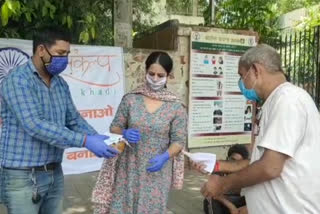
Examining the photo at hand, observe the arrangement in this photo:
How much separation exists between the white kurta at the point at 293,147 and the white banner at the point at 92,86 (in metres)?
→ 3.99

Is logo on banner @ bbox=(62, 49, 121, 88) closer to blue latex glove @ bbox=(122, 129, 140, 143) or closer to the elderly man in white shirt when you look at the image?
blue latex glove @ bbox=(122, 129, 140, 143)

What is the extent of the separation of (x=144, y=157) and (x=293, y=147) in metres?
1.28

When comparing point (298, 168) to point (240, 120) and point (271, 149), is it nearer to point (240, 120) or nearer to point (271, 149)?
point (271, 149)

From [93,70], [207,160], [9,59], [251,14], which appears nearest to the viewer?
[207,160]

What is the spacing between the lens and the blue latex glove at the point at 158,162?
260 centimetres

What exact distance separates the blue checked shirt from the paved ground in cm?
221

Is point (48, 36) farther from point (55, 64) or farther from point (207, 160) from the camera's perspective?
point (207, 160)

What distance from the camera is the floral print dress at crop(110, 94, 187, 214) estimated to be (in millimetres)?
2688

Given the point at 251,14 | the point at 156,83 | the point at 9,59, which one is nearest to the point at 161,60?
the point at 156,83

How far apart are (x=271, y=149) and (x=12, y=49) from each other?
412 cm

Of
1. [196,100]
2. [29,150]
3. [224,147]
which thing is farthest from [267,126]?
[224,147]

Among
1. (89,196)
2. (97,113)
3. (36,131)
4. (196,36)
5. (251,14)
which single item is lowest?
(89,196)

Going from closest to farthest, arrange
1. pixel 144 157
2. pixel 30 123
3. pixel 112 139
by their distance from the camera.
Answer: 1. pixel 30 123
2. pixel 112 139
3. pixel 144 157

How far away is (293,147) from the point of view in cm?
160
